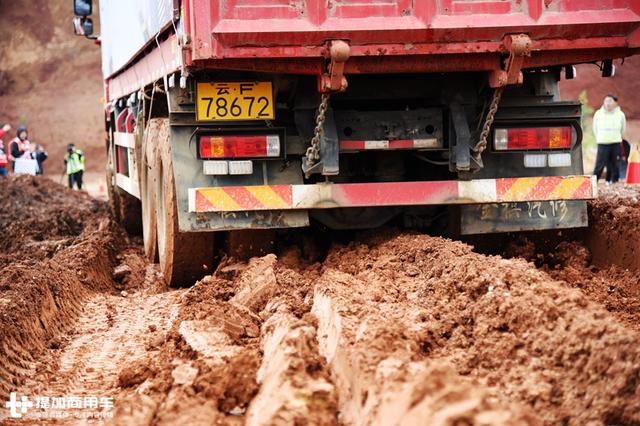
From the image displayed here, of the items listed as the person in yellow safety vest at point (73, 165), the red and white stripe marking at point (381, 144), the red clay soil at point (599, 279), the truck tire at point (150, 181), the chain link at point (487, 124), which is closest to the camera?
the red clay soil at point (599, 279)

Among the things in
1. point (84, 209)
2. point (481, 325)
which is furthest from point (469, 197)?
point (84, 209)

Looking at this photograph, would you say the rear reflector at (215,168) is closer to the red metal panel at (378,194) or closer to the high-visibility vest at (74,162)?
the red metal panel at (378,194)

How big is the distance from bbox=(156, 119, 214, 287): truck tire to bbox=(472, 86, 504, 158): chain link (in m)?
2.00

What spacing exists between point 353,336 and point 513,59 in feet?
8.83

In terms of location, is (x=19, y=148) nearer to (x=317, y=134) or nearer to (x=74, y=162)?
(x=74, y=162)

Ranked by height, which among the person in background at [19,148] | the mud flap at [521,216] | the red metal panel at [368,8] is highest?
the red metal panel at [368,8]

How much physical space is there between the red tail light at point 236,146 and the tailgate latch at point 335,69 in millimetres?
738

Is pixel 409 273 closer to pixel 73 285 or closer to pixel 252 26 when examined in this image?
pixel 252 26

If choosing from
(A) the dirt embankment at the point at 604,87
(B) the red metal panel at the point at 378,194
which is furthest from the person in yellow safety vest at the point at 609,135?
(A) the dirt embankment at the point at 604,87

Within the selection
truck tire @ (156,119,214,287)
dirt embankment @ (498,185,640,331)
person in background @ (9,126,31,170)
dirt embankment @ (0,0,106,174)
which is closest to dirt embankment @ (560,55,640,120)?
person in background @ (9,126,31,170)

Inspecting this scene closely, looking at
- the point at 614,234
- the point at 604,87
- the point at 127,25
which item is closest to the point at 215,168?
the point at 614,234

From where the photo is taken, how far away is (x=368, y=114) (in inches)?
290

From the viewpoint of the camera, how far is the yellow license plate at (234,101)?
7.07 m

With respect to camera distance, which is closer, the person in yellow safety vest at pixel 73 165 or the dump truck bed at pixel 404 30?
the dump truck bed at pixel 404 30
